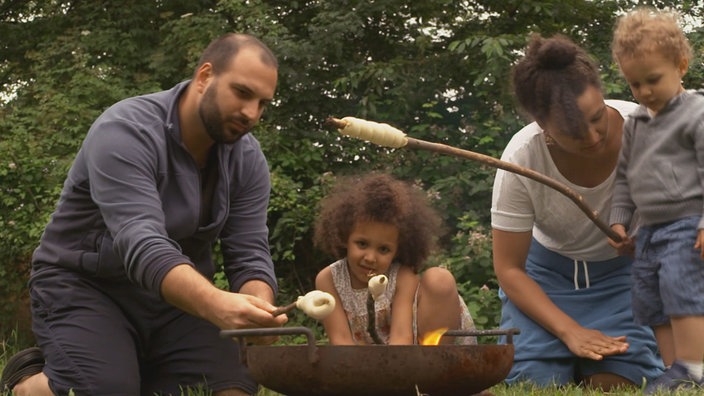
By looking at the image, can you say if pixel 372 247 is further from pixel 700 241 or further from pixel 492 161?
pixel 700 241

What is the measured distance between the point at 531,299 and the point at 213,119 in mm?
1615

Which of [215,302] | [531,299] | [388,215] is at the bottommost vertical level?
[531,299]

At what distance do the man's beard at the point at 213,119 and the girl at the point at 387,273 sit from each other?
82 centimetres

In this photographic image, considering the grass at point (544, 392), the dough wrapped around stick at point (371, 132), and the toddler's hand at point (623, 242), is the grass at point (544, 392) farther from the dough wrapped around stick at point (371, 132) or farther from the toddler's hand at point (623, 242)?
the dough wrapped around stick at point (371, 132)

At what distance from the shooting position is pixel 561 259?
15.3ft

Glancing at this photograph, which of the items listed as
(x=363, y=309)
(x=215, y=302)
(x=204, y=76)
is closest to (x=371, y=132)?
(x=215, y=302)

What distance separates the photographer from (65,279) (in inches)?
149

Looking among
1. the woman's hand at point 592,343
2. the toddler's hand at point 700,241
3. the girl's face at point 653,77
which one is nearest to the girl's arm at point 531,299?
the woman's hand at point 592,343

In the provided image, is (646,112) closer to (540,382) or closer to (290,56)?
(540,382)

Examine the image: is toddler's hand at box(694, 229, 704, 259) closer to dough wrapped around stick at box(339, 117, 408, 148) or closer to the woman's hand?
the woman's hand

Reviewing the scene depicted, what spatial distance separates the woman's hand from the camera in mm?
4391

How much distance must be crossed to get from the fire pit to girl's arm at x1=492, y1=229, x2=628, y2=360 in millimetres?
1450

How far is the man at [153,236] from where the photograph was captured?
3467 millimetres

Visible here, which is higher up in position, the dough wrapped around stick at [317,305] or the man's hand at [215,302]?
the dough wrapped around stick at [317,305]
